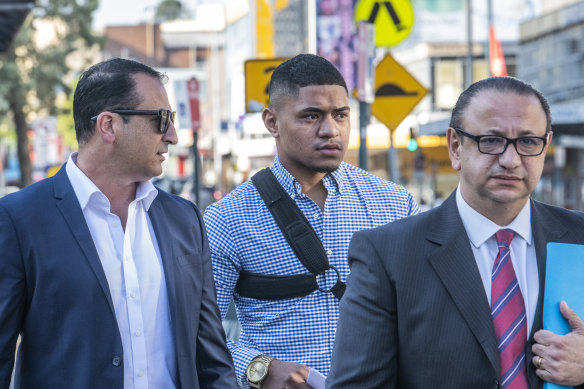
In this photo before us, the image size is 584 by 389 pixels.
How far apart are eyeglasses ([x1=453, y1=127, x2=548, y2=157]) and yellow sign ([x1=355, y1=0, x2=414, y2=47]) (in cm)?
854

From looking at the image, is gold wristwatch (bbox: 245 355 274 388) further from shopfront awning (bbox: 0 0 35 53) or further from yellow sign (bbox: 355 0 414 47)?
shopfront awning (bbox: 0 0 35 53)

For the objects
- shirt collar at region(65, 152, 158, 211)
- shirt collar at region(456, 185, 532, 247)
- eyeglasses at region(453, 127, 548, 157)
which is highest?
eyeglasses at region(453, 127, 548, 157)

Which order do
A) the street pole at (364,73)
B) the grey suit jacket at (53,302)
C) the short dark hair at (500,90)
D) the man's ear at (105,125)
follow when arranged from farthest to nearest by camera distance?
the street pole at (364,73)
the man's ear at (105,125)
the grey suit jacket at (53,302)
the short dark hair at (500,90)

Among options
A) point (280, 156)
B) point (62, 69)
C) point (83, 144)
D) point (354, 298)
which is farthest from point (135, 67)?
point (62, 69)

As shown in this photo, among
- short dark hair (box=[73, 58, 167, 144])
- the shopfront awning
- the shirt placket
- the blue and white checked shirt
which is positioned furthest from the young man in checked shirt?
the shopfront awning

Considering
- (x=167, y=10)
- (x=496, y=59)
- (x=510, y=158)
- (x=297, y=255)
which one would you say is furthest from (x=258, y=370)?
(x=167, y=10)

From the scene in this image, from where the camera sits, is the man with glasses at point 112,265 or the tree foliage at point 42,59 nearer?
the man with glasses at point 112,265

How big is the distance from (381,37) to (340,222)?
24.9 feet

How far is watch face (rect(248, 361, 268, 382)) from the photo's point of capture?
402cm

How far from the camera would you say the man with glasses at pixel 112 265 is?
349 centimetres

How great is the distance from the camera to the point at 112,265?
3598mm

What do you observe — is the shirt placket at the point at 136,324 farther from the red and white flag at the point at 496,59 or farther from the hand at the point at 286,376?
the red and white flag at the point at 496,59

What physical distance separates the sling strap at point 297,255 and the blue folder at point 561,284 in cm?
123

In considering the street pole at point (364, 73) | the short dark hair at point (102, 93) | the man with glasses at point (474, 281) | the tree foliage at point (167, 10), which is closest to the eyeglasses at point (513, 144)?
the man with glasses at point (474, 281)
